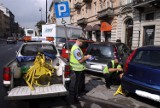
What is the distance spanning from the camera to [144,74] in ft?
18.4

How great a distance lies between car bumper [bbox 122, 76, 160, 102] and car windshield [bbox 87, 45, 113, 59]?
2582 millimetres

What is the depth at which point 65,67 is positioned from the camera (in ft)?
18.4

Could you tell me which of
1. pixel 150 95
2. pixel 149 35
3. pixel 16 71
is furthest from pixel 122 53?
pixel 149 35

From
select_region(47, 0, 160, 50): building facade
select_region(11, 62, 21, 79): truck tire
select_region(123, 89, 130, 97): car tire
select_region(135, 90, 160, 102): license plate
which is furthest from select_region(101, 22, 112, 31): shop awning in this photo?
select_region(11, 62, 21, 79): truck tire

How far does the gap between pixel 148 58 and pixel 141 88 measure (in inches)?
31.6

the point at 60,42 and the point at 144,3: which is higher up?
the point at 144,3

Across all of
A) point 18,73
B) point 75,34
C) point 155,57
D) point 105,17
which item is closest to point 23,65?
point 18,73

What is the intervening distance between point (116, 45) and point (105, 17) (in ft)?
66.0

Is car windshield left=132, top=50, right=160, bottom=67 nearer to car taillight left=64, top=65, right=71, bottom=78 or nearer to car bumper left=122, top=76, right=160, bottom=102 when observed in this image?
car bumper left=122, top=76, right=160, bottom=102

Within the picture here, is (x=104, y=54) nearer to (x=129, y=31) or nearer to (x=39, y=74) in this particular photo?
(x=39, y=74)

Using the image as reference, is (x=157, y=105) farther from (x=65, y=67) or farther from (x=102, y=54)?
(x=102, y=54)

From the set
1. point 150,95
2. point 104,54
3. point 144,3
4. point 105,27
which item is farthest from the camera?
point 105,27

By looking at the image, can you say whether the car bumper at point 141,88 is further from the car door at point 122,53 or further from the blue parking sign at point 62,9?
the blue parking sign at point 62,9

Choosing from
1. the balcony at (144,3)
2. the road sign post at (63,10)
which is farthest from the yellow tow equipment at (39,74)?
the balcony at (144,3)
